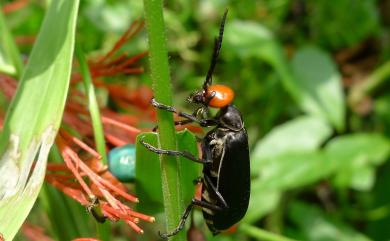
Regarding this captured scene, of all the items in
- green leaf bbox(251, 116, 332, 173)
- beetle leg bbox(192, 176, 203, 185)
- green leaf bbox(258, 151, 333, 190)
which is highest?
beetle leg bbox(192, 176, 203, 185)

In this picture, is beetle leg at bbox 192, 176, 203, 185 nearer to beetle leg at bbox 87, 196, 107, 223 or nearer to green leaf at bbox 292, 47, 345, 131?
beetle leg at bbox 87, 196, 107, 223

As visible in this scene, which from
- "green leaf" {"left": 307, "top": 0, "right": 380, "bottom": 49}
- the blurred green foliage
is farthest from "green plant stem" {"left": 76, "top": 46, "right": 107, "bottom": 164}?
→ "green leaf" {"left": 307, "top": 0, "right": 380, "bottom": 49}

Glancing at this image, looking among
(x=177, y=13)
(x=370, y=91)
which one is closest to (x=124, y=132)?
(x=177, y=13)

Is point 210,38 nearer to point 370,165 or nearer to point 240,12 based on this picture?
point 240,12

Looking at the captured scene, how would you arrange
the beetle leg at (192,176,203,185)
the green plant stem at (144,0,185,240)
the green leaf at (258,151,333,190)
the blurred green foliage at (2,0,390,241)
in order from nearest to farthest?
1. the green plant stem at (144,0,185,240)
2. the beetle leg at (192,176,203,185)
3. the green leaf at (258,151,333,190)
4. the blurred green foliage at (2,0,390,241)

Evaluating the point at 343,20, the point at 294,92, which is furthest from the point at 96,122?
the point at 343,20

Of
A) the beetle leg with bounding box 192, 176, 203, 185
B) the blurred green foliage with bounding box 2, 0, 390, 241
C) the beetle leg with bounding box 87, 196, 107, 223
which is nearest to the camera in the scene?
the beetle leg with bounding box 87, 196, 107, 223

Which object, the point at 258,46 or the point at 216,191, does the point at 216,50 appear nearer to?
the point at 216,191
